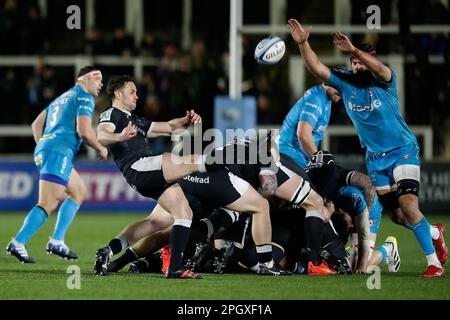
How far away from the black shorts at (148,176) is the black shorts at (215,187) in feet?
0.78

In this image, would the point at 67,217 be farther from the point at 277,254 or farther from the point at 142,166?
the point at 277,254

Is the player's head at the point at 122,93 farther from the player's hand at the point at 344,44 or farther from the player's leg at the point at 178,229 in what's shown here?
the player's hand at the point at 344,44

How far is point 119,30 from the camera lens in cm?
2062

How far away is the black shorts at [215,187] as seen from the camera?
9.42 metres

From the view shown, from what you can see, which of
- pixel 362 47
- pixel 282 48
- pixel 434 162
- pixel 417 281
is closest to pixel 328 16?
pixel 434 162

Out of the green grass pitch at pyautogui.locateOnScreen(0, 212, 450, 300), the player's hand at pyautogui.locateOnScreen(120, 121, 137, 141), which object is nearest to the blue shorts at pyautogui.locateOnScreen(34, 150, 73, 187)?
the green grass pitch at pyautogui.locateOnScreen(0, 212, 450, 300)

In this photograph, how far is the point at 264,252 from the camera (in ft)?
31.3

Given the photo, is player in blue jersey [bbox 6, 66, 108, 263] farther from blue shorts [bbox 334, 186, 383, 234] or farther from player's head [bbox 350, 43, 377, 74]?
player's head [bbox 350, 43, 377, 74]

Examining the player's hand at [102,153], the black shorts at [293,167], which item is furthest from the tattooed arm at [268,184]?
the player's hand at [102,153]

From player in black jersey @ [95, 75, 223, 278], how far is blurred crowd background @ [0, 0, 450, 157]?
885 cm

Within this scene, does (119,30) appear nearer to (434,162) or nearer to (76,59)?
(76,59)

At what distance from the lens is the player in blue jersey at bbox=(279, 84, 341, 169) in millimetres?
11062

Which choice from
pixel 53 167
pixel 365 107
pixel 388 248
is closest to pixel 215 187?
pixel 365 107

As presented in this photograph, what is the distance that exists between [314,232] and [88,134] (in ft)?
10.7
